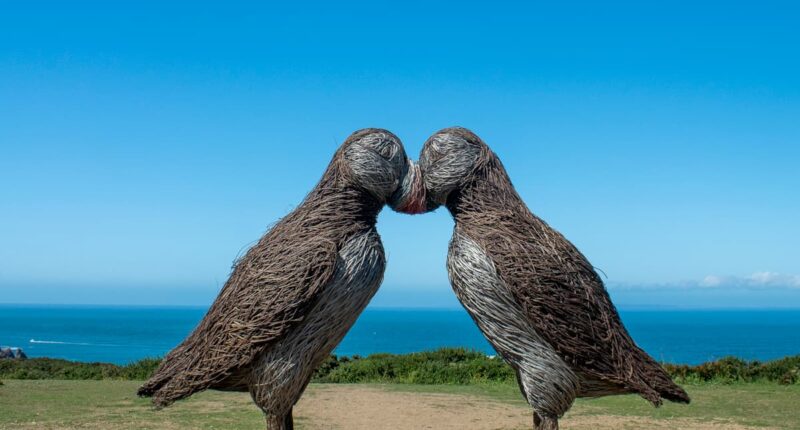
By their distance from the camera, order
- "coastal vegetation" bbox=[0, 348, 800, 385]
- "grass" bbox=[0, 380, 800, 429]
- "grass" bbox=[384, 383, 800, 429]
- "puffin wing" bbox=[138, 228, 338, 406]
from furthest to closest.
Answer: "coastal vegetation" bbox=[0, 348, 800, 385]
"grass" bbox=[384, 383, 800, 429]
"grass" bbox=[0, 380, 800, 429]
"puffin wing" bbox=[138, 228, 338, 406]

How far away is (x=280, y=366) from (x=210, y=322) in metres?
0.83

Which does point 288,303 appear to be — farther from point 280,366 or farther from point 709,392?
point 709,392

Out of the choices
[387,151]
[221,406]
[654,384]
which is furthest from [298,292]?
[221,406]

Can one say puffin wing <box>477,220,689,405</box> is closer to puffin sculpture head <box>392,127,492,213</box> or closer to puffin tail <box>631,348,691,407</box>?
puffin tail <box>631,348,691,407</box>

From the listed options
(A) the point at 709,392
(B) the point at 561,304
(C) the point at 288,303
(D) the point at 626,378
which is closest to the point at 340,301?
(C) the point at 288,303

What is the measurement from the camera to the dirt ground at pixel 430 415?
11.1 metres

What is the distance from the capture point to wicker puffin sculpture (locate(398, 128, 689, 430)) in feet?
21.3

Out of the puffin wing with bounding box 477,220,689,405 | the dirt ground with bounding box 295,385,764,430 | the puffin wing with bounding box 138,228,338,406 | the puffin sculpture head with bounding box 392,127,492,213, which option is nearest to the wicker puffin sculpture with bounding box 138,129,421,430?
the puffin wing with bounding box 138,228,338,406

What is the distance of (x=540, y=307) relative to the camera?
6.46 m

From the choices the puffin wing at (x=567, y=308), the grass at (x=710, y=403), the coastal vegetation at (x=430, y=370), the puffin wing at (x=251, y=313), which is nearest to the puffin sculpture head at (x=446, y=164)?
the puffin wing at (x=567, y=308)

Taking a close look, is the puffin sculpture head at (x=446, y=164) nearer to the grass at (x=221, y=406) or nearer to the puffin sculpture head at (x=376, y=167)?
the puffin sculpture head at (x=376, y=167)

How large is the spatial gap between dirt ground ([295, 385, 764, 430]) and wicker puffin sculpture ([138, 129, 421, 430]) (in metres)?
4.55

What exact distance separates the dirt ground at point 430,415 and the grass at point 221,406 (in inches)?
16.2

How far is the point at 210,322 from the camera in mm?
6848
